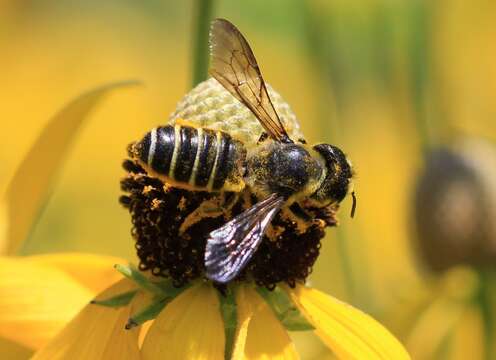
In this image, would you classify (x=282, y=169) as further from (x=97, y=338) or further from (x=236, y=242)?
(x=97, y=338)

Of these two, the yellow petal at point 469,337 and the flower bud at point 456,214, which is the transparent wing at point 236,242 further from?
the flower bud at point 456,214

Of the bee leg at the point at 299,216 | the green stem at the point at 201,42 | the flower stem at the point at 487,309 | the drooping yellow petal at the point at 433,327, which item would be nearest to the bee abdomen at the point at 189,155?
the bee leg at the point at 299,216

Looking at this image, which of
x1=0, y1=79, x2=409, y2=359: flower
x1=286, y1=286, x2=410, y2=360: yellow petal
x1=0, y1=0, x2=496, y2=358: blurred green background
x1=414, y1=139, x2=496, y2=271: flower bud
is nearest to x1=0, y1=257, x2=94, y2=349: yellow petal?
x1=0, y1=79, x2=409, y2=359: flower

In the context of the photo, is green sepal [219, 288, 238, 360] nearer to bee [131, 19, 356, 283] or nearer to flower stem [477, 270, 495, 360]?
bee [131, 19, 356, 283]

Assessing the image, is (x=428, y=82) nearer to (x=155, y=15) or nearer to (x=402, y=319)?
(x=402, y=319)

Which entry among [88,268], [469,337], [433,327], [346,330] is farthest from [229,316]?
[433,327]

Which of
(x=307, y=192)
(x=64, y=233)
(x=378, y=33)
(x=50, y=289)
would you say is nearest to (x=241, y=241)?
(x=307, y=192)

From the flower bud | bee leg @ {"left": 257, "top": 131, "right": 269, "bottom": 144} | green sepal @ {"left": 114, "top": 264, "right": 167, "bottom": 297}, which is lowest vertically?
the flower bud
